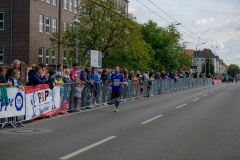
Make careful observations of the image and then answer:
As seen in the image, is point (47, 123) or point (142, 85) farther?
point (142, 85)

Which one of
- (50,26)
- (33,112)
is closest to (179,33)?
(50,26)

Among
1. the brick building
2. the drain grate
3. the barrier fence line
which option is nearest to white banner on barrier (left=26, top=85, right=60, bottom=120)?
the barrier fence line

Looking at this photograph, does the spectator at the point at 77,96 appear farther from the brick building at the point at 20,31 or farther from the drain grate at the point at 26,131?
the brick building at the point at 20,31

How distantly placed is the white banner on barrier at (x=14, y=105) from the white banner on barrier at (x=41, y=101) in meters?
0.29

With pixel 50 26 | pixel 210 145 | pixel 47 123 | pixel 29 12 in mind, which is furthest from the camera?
pixel 50 26

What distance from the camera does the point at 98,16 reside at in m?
36.0

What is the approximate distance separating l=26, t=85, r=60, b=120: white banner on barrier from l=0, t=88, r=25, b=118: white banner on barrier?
0.95 feet

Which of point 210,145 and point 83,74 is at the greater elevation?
point 83,74

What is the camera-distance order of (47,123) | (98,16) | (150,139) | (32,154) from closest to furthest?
1. (32,154)
2. (150,139)
3. (47,123)
4. (98,16)

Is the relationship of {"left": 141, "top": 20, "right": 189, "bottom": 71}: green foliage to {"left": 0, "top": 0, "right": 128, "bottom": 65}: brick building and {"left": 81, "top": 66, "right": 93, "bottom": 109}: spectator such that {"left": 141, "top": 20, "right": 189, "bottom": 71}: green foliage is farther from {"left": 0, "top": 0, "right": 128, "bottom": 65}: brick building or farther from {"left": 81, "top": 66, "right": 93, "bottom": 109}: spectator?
{"left": 81, "top": 66, "right": 93, "bottom": 109}: spectator

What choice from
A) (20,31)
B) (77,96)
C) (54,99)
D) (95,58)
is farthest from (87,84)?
(20,31)

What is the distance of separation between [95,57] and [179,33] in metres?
57.4

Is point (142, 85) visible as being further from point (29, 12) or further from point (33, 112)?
point (29, 12)

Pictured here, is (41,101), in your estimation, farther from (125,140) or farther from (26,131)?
(125,140)
